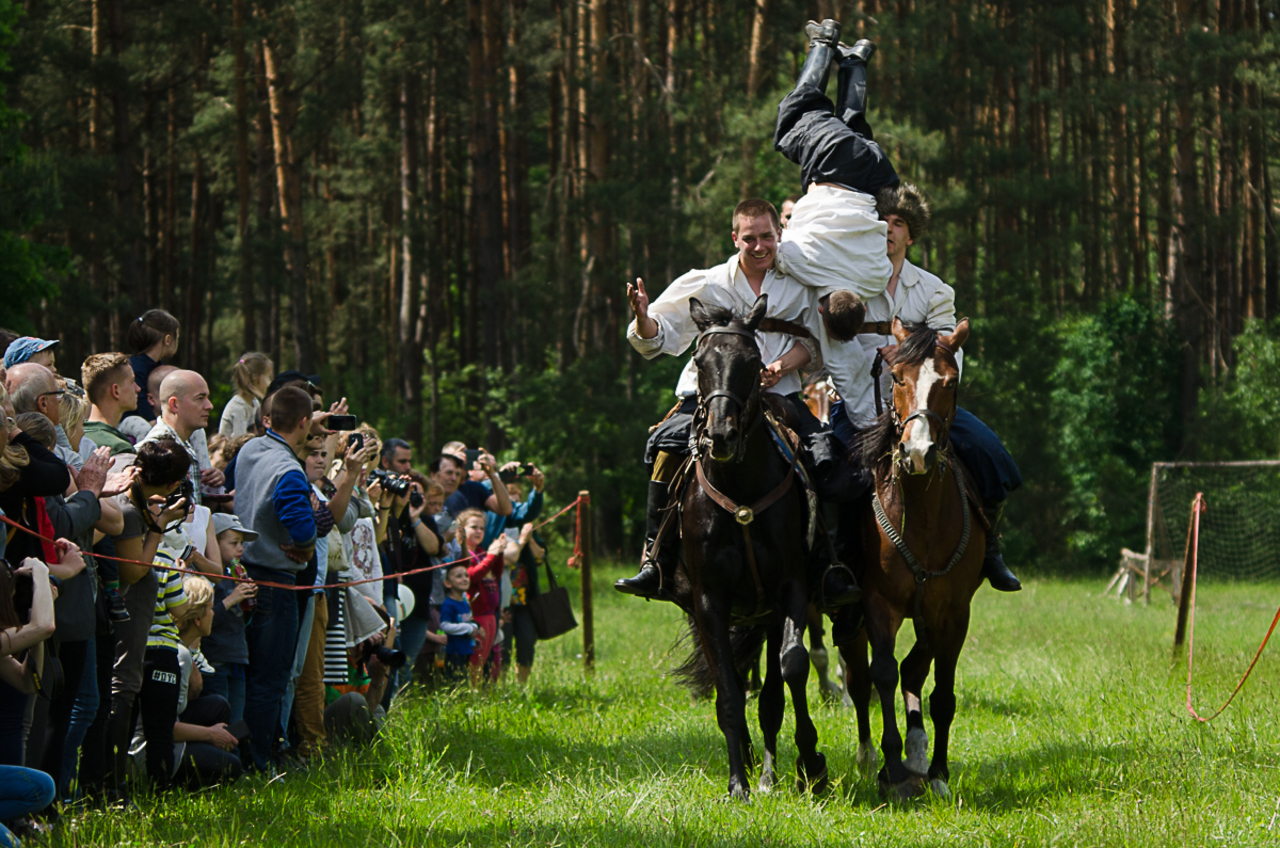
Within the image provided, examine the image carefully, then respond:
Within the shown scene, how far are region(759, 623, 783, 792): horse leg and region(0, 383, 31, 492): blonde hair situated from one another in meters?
3.58

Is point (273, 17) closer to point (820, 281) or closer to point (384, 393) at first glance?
point (384, 393)

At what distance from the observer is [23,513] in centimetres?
493

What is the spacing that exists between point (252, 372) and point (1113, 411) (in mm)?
26767

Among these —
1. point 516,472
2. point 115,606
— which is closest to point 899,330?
point 115,606

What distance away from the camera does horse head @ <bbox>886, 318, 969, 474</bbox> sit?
588 cm

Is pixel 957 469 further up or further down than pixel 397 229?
further down

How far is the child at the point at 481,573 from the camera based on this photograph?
1038 centimetres

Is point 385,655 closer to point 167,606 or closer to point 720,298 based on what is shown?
point 167,606

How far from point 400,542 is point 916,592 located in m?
4.32

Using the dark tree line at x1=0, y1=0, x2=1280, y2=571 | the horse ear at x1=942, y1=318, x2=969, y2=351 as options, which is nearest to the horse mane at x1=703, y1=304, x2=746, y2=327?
the horse ear at x1=942, y1=318, x2=969, y2=351

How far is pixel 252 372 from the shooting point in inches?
330

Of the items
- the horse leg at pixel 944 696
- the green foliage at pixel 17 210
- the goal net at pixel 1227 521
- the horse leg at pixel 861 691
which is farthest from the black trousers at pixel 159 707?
the goal net at pixel 1227 521

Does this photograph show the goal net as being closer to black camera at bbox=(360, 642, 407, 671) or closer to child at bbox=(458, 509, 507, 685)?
child at bbox=(458, 509, 507, 685)

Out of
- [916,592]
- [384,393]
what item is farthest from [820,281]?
[384,393]
